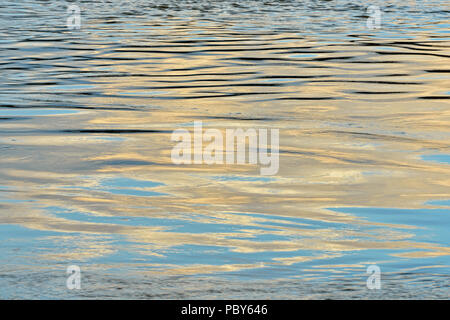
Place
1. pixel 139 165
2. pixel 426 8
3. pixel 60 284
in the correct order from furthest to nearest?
1. pixel 426 8
2. pixel 139 165
3. pixel 60 284

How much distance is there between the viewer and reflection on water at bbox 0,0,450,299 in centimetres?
561

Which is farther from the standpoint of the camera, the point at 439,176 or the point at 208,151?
the point at 208,151

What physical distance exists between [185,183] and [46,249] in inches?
79.8

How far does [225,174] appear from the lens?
27.0ft

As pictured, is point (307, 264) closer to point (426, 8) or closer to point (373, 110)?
point (373, 110)

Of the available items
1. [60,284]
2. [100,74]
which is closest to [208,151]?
[60,284]

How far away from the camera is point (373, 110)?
11344mm

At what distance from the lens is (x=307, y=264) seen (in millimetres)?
5750

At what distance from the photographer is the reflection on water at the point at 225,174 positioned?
5609 mm

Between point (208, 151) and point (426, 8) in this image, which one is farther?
point (426, 8)
